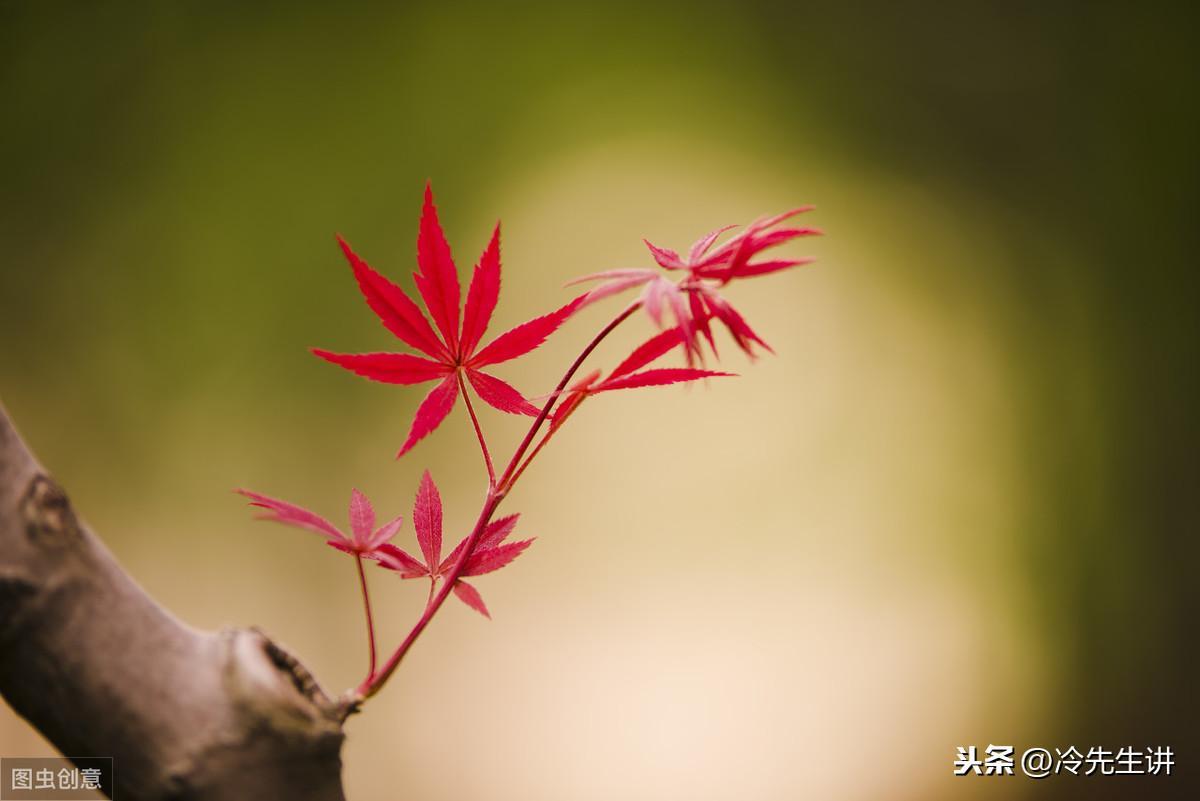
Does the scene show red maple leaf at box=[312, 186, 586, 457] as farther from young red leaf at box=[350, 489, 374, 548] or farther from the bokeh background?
the bokeh background

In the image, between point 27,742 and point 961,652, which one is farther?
point 961,652

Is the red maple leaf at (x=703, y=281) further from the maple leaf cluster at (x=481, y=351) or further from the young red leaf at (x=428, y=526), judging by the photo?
the young red leaf at (x=428, y=526)

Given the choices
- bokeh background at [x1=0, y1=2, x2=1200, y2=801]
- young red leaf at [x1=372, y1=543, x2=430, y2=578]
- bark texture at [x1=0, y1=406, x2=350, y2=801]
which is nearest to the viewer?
bark texture at [x1=0, y1=406, x2=350, y2=801]

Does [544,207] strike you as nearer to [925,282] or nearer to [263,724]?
[925,282]

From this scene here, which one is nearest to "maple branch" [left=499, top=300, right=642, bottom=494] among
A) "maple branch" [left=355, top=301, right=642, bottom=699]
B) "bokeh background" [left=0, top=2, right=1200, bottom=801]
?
"maple branch" [left=355, top=301, right=642, bottom=699]

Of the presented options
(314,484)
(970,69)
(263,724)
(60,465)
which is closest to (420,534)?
(263,724)

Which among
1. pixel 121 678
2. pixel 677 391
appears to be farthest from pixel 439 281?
pixel 677 391

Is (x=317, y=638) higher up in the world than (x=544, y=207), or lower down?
lower down

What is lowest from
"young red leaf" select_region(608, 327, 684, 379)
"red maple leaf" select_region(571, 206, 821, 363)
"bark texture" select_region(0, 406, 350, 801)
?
"bark texture" select_region(0, 406, 350, 801)

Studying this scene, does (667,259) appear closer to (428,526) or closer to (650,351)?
(650,351)
